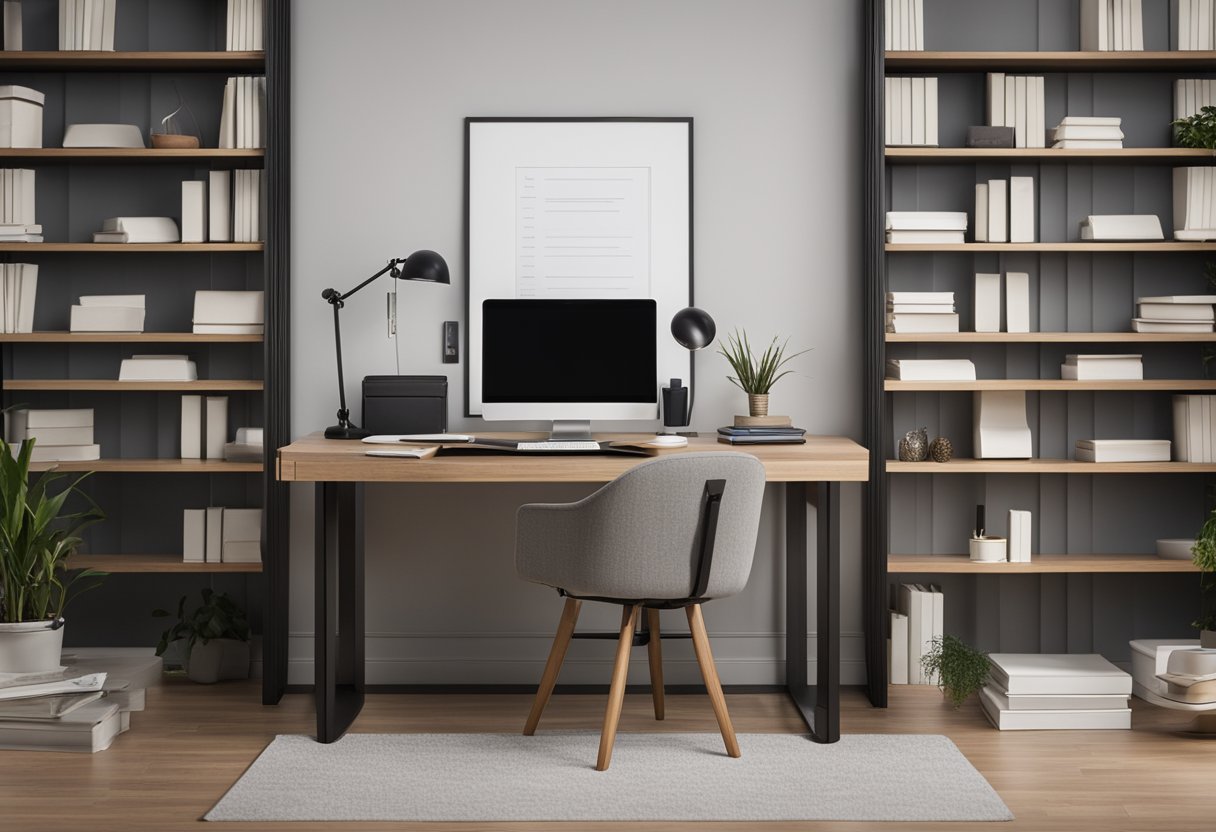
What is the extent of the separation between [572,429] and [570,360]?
235mm

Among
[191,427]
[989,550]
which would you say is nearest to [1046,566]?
[989,550]

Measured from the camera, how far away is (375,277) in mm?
3371

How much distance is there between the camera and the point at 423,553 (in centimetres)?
371

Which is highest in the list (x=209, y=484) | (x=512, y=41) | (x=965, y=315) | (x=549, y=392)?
(x=512, y=41)

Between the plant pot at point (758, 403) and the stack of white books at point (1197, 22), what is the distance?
6.41 feet

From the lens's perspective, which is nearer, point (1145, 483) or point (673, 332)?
point (673, 332)

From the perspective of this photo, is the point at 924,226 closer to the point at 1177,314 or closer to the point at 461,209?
the point at 1177,314

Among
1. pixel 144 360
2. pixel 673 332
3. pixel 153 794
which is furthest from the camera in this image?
pixel 144 360

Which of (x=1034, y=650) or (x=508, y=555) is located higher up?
(x=508, y=555)

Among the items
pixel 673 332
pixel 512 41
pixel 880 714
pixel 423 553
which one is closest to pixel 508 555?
pixel 423 553

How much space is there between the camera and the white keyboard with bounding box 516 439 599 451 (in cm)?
307

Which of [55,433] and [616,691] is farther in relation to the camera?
[55,433]

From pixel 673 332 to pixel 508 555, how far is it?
106 centimetres

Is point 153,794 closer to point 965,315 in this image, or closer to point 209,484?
point 209,484
